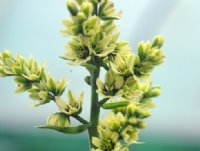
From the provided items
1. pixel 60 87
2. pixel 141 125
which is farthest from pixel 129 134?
pixel 60 87

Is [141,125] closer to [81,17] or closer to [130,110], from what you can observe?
[130,110]

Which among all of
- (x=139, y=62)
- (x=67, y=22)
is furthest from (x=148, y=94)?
(x=67, y=22)

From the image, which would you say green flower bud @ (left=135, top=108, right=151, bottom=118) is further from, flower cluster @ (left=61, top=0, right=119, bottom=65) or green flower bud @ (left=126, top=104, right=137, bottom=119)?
flower cluster @ (left=61, top=0, right=119, bottom=65)

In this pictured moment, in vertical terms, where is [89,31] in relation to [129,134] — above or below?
above

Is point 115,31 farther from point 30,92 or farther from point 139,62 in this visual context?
point 30,92

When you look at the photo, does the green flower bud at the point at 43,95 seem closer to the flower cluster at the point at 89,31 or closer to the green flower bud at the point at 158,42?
the flower cluster at the point at 89,31

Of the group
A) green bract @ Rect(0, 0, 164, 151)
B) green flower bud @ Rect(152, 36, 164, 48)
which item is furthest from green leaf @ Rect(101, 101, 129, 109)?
green flower bud @ Rect(152, 36, 164, 48)
